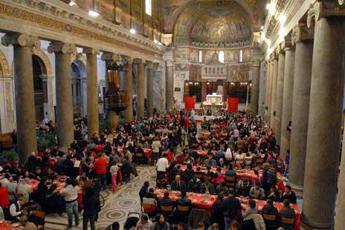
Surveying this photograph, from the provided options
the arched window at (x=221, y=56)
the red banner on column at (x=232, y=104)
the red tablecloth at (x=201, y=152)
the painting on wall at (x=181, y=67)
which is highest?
the arched window at (x=221, y=56)

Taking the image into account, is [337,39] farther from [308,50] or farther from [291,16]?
[291,16]

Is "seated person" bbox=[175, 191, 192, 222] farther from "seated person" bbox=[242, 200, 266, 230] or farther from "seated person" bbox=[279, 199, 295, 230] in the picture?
"seated person" bbox=[279, 199, 295, 230]

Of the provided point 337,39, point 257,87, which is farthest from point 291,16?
point 257,87

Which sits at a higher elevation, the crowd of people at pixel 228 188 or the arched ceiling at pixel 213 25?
the arched ceiling at pixel 213 25

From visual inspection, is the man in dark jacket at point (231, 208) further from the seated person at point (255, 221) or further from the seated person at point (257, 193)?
the seated person at point (257, 193)

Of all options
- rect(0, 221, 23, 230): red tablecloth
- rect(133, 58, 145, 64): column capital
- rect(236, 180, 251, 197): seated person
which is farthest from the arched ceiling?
rect(0, 221, 23, 230): red tablecloth

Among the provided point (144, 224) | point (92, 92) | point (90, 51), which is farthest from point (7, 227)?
point (90, 51)

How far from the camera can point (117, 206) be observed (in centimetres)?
869

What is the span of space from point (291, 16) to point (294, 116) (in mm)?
3596

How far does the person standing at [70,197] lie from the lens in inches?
276

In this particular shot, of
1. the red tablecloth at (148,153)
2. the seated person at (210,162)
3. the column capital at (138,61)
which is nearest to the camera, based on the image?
the seated person at (210,162)

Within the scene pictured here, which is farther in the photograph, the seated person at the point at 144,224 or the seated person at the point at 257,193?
the seated person at the point at 257,193

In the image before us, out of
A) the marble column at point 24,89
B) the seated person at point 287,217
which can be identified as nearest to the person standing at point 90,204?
the seated person at point 287,217

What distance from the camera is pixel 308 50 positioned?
8.13 meters
